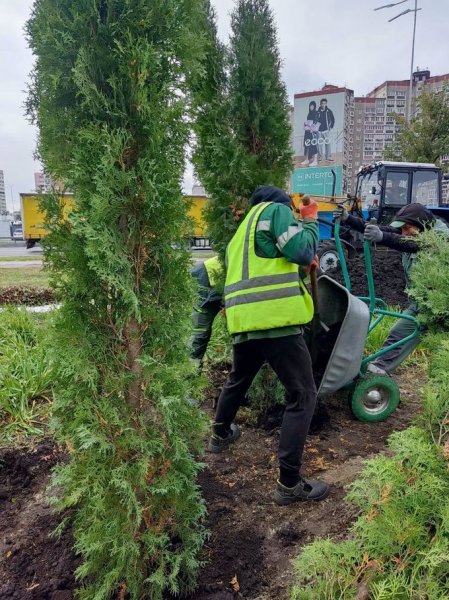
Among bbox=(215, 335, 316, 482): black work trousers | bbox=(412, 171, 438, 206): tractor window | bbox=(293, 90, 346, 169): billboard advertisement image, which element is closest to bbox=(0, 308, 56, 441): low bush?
bbox=(215, 335, 316, 482): black work trousers

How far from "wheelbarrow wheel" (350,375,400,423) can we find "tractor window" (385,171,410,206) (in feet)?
33.4

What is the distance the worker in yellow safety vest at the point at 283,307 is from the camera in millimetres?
2564

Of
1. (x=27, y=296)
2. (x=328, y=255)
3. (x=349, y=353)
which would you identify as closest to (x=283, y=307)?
(x=349, y=353)

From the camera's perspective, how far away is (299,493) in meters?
2.66

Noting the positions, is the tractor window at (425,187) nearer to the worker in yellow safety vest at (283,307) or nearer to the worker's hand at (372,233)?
the worker's hand at (372,233)

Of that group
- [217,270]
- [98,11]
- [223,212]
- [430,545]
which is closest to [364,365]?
[217,270]

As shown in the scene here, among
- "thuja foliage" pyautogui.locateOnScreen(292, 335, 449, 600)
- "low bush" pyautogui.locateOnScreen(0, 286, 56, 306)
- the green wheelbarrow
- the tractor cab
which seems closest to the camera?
"thuja foliage" pyautogui.locateOnScreen(292, 335, 449, 600)

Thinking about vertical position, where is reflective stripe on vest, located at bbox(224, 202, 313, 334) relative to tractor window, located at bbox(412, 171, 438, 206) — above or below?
below

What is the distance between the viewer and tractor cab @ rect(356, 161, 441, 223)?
12766mm

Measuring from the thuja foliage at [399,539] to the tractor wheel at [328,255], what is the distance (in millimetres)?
10254

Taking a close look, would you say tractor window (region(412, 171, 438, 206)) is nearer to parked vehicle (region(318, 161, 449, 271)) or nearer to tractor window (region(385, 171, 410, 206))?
parked vehicle (region(318, 161, 449, 271))

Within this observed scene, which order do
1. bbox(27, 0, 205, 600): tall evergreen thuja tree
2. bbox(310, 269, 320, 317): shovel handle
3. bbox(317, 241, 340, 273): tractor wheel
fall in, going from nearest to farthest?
bbox(27, 0, 205, 600): tall evergreen thuja tree → bbox(310, 269, 320, 317): shovel handle → bbox(317, 241, 340, 273): tractor wheel

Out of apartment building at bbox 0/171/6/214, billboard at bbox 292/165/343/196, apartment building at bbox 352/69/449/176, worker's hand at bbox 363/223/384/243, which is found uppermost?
apartment building at bbox 352/69/449/176

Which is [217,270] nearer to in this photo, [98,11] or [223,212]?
[223,212]
